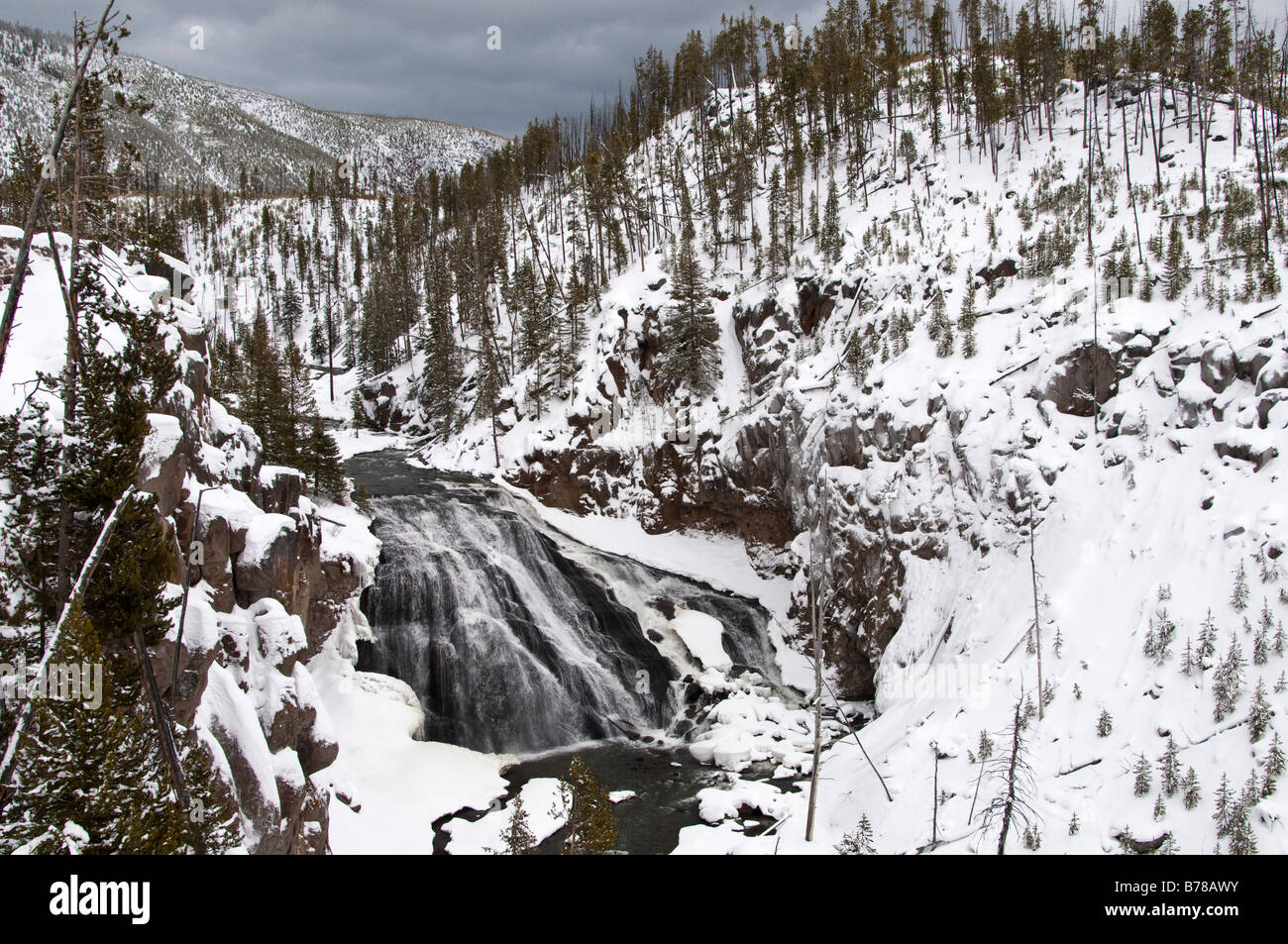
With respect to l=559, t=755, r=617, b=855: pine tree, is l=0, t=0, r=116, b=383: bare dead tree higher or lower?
higher

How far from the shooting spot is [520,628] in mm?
29984

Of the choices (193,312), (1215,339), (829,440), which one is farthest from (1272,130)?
(193,312)

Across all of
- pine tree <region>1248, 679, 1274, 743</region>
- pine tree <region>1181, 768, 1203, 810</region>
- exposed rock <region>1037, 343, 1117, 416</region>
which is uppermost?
exposed rock <region>1037, 343, 1117, 416</region>

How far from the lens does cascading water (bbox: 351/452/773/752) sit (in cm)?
2731

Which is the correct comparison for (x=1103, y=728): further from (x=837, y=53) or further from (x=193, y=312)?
(x=837, y=53)

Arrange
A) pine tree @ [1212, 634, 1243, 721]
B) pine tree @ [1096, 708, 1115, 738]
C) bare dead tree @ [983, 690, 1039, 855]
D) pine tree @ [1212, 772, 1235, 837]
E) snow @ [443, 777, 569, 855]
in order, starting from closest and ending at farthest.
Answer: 1. pine tree @ [1212, 772, 1235, 837]
2. bare dead tree @ [983, 690, 1039, 855]
3. pine tree @ [1212, 634, 1243, 721]
4. pine tree @ [1096, 708, 1115, 738]
5. snow @ [443, 777, 569, 855]

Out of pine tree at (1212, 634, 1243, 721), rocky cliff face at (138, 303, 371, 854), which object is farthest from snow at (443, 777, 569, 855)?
pine tree at (1212, 634, 1243, 721)

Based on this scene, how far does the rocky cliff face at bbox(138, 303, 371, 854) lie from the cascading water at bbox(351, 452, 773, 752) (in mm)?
5529

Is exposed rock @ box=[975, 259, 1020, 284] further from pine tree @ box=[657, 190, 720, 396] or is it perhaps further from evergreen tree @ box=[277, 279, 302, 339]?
evergreen tree @ box=[277, 279, 302, 339]

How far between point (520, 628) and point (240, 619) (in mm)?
12912

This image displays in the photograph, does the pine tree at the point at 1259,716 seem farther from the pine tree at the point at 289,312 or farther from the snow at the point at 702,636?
the pine tree at the point at 289,312

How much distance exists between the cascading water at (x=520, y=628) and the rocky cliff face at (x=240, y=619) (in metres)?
5.53

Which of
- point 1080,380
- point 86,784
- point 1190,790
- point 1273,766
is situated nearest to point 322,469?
point 86,784

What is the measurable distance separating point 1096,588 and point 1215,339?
9.72 metres
